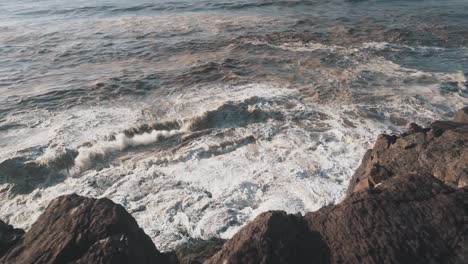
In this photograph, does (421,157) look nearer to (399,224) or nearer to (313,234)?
(399,224)

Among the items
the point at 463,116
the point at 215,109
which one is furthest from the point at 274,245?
the point at 215,109

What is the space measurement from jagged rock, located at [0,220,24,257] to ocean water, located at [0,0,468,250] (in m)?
1.95

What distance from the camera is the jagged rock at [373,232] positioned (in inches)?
155

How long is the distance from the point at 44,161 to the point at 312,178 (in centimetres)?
637

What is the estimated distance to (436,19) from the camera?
22047mm

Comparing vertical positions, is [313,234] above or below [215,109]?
above

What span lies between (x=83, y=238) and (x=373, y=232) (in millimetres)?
3220

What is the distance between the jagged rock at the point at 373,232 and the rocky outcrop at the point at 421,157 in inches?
52.2

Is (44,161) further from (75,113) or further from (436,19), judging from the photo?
(436,19)

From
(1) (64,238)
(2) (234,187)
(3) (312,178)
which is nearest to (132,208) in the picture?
(2) (234,187)

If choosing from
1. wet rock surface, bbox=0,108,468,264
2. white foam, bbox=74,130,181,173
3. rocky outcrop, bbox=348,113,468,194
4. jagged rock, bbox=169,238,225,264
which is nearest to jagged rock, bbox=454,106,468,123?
rocky outcrop, bbox=348,113,468,194

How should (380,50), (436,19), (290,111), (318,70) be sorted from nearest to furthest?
(290,111) → (318,70) → (380,50) → (436,19)

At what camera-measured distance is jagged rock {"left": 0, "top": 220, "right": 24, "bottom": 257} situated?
4831mm

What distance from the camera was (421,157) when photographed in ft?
20.8
